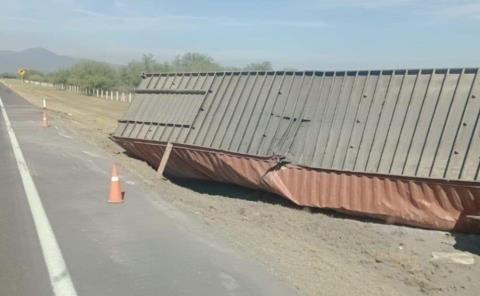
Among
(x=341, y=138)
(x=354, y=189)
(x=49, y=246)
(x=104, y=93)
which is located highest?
(x=341, y=138)

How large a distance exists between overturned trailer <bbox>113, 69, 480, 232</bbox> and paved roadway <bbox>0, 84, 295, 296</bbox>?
3505 mm

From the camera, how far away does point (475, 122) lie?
37.2 feet

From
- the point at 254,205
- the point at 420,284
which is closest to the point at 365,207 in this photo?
the point at 254,205

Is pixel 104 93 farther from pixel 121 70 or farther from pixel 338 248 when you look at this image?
pixel 338 248

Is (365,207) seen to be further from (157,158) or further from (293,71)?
(157,158)

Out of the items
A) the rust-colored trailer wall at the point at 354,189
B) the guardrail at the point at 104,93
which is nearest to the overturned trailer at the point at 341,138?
the rust-colored trailer wall at the point at 354,189

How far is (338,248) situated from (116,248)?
460cm

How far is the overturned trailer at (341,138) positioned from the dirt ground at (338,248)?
0.49 metres

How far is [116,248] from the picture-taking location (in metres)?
7.37

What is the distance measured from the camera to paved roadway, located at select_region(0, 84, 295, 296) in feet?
19.9

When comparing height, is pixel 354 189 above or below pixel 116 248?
above

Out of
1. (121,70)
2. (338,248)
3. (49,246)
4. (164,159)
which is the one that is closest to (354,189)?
(338,248)

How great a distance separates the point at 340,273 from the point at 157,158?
33.3ft

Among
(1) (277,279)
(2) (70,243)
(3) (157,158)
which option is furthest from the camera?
(3) (157,158)
